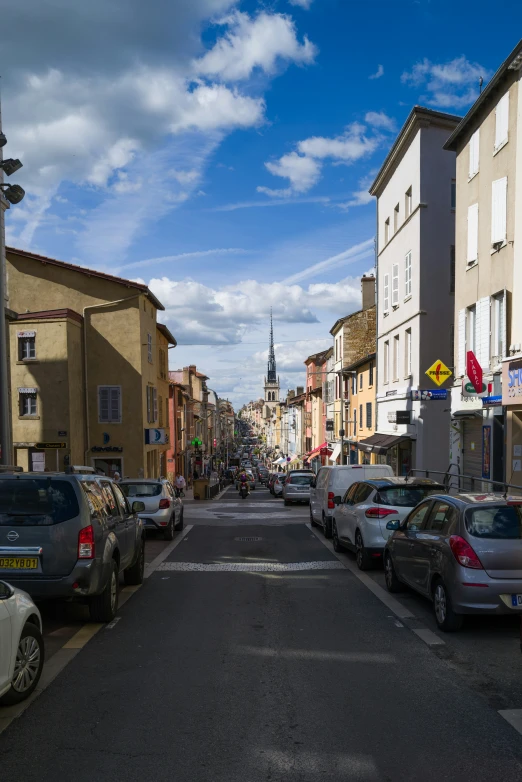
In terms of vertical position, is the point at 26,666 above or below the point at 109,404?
below

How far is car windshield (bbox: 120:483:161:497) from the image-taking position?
1703cm

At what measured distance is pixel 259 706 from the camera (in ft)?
18.3

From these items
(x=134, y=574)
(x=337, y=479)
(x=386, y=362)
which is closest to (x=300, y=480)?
(x=386, y=362)

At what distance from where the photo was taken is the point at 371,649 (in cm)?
721

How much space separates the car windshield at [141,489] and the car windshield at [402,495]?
6.76m

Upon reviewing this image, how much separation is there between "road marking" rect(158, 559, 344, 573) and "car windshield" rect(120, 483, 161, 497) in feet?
13.0

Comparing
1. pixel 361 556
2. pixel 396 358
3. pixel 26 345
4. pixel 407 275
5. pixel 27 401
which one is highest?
pixel 407 275

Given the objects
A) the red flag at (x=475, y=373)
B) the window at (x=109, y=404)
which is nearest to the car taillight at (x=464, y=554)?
the red flag at (x=475, y=373)

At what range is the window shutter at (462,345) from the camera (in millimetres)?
20844

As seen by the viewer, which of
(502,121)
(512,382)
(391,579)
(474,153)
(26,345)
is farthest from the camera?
(26,345)

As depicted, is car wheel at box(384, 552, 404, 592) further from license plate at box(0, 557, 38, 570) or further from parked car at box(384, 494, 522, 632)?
license plate at box(0, 557, 38, 570)

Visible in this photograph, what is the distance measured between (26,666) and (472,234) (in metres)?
17.7

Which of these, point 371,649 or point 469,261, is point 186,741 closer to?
point 371,649

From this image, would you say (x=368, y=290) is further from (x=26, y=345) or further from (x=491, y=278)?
(x=491, y=278)
